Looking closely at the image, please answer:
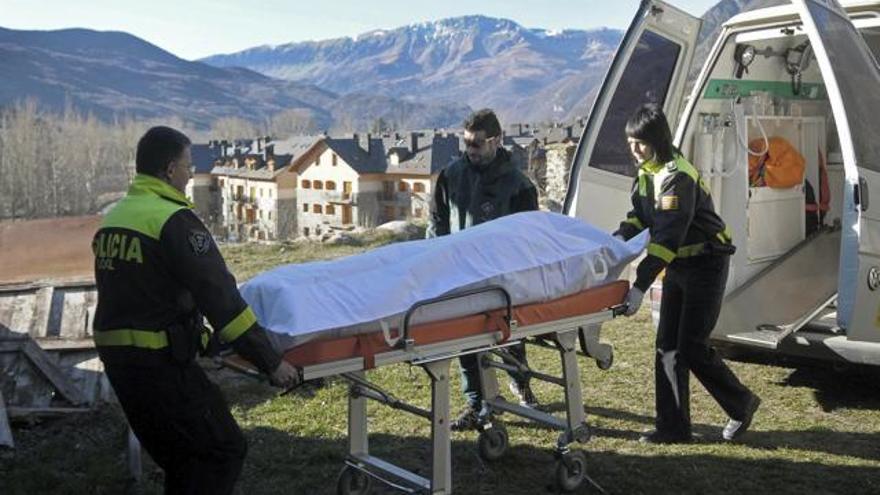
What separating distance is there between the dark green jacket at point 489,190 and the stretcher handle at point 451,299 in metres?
1.46

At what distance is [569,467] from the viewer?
468cm

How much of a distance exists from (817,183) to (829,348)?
8.45 feet

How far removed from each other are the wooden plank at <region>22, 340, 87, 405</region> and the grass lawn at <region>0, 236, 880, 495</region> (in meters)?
0.23

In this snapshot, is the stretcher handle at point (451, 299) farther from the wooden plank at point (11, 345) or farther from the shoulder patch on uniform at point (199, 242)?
the wooden plank at point (11, 345)

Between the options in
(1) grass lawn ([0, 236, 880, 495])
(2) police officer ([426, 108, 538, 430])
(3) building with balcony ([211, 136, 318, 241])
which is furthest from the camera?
(3) building with balcony ([211, 136, 318, 241])

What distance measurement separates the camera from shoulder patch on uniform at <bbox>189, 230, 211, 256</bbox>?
330 cm

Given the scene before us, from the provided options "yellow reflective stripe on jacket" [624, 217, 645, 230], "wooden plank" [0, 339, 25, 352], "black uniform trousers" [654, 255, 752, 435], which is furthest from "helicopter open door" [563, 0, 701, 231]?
"wooden plank" [0, 339, 25, 352]

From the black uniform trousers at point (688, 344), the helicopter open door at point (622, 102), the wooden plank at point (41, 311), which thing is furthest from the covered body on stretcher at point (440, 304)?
the wooden plank at point (41, 311)

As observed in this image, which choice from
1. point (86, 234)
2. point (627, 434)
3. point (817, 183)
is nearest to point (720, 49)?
point (817, 183)

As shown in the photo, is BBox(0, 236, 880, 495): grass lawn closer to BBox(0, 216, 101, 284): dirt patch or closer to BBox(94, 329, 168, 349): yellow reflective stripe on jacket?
BBox(94, 329, 168, 349): yellow reflective stripe on jacket

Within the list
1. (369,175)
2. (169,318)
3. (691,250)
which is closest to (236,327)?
(169,318)

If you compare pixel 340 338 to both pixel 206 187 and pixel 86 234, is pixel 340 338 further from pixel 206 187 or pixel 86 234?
pixel 206 187

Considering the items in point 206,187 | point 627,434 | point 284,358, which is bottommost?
point 206,187

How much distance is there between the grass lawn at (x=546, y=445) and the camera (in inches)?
190
